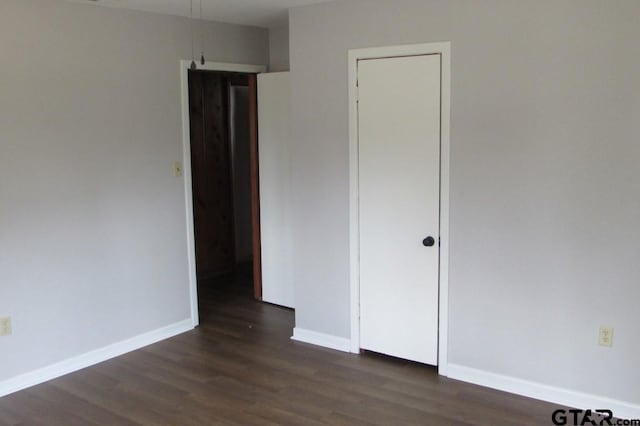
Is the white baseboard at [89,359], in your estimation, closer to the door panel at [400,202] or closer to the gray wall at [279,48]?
the door panel at [400,202]

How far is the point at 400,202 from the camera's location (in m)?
3.73

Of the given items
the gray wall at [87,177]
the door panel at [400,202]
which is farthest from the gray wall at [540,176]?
the gray wall at [87,177]

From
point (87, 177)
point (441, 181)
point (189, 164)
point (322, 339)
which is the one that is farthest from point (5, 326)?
point (441, 181)

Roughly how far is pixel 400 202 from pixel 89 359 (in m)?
2.41

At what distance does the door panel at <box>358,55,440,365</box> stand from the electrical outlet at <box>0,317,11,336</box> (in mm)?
2286

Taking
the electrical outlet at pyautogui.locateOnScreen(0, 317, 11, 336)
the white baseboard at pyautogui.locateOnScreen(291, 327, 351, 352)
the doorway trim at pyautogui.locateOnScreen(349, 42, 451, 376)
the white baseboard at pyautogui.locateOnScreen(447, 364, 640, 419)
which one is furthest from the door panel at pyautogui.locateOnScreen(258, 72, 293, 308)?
the electrical outlet at pyautogui.locateOnScreen(0, 317, 11, 336)

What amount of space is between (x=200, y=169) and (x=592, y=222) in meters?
4.03

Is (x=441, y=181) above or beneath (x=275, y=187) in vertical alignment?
above

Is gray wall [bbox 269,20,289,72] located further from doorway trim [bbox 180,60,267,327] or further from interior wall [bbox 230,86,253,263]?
interior wall [bbox 230,86,253,263]

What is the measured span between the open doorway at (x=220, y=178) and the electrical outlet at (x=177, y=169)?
1341 mm

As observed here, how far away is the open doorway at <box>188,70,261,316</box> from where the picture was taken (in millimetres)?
5852

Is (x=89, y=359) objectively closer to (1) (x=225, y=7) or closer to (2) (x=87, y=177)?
(2) (x=87, y=177)

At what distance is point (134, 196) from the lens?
415 cm

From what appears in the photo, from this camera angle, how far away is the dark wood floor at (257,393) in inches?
125
